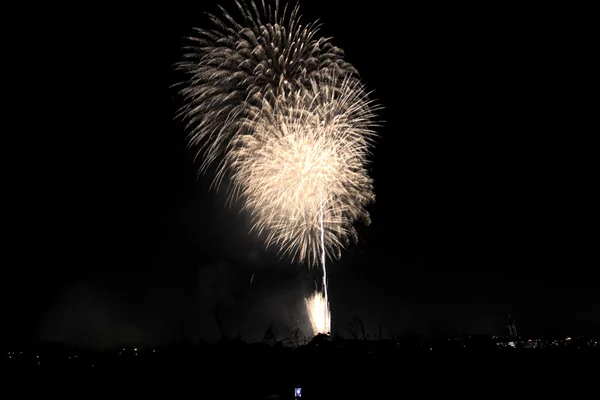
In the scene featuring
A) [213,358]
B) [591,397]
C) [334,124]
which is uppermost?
[334,124]

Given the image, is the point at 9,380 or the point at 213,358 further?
the point at 213,358

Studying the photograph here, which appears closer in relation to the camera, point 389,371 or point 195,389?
point 195,389

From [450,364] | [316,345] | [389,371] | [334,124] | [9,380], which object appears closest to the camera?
[334,124]

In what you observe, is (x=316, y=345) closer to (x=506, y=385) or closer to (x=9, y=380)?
(x=506, y=385)

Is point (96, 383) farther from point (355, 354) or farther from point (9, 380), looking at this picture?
point (355, 354)

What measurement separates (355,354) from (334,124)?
2314 centimetres

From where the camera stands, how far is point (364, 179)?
29281mm

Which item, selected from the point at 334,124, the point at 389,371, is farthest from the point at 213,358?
the point at 334,124

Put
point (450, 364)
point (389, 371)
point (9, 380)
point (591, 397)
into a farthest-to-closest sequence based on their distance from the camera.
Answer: point (450, 364), point (389, 371), point (9, 380), point (591, 397)

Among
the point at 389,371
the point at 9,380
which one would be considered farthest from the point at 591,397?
the point at 9,380

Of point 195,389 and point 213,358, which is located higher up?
point 213,358

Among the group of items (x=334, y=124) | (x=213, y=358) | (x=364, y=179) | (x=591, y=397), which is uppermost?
(x=334, y=124)

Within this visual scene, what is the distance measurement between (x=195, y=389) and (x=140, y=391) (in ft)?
18.0

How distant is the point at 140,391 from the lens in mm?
37250
